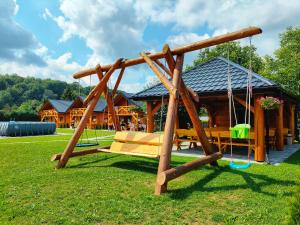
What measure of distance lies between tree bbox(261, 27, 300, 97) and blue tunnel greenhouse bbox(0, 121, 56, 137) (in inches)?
862

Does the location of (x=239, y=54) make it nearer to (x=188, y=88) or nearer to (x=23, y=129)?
(x=23, y=129)

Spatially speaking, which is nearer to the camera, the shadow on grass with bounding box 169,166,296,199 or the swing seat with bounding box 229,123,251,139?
the shadow on grass with bounding box 169,166,296,199

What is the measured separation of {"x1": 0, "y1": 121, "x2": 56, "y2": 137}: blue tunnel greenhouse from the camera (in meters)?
21.4

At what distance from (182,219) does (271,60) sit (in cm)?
3014

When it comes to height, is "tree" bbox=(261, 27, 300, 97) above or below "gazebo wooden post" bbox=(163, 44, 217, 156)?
above

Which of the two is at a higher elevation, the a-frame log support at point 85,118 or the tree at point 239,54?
the tree at point 239,54

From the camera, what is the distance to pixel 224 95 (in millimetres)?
10180

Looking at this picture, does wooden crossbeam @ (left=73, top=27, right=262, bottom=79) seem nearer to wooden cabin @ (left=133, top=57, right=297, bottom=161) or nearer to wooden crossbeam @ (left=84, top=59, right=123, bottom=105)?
wooden crossbeam @ (left=84, top=59, right=123, bottom=105)

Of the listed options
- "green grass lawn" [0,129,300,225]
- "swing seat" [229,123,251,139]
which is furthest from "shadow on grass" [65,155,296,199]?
"swing seat" [229,123,251,139]

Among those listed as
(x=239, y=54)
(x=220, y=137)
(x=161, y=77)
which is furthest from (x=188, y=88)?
(x=239, y=54)

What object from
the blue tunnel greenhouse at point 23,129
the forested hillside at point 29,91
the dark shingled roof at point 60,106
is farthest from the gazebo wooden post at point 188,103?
the forested hillside at point 29,91

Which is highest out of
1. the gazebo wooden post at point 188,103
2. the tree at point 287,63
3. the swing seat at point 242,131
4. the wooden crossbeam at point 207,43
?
the tree at point 287,63

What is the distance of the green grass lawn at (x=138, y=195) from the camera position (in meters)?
4.03

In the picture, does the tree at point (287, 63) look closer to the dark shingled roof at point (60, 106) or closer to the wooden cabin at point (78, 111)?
the wooden cabin at point (78, 111)
